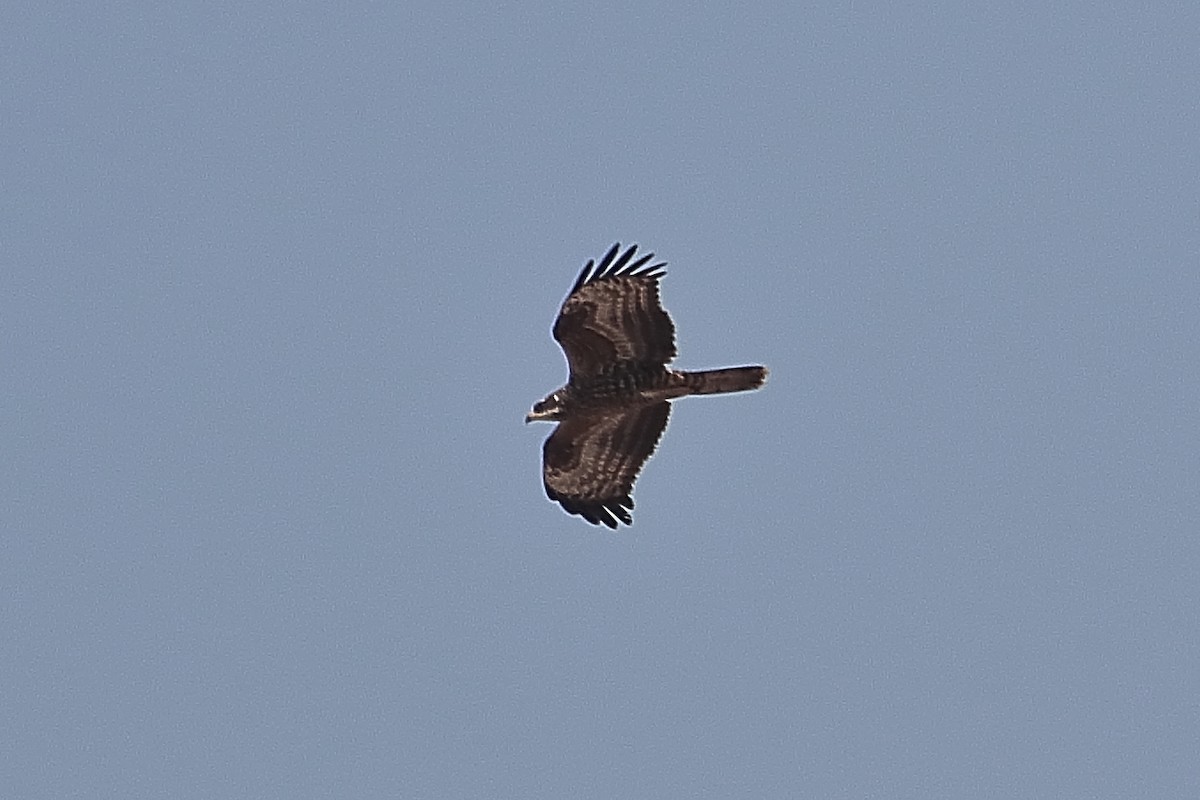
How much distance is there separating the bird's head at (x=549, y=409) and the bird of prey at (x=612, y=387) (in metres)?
0.01

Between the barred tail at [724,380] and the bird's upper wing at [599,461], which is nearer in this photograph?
the barred tail at [724,380]

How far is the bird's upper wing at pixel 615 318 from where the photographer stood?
3200cm

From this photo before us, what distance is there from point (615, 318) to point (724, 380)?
5.02 feet

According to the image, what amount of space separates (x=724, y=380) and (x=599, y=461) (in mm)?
2672

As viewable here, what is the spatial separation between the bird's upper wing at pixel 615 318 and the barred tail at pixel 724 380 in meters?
0.39

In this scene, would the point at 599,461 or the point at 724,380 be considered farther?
the point at 599,461

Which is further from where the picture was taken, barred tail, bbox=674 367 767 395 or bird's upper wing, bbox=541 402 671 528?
bird's upper wing, bbox=541 402 671 528

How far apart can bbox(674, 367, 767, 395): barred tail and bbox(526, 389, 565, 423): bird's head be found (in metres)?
1.76

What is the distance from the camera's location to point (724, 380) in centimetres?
3219

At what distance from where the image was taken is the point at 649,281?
105ft

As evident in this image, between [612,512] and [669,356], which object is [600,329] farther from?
[612,512]

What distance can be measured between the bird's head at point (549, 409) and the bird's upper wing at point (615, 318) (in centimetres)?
70

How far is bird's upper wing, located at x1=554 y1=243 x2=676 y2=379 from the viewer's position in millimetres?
32000

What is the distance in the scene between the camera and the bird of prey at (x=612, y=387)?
3209 cm
